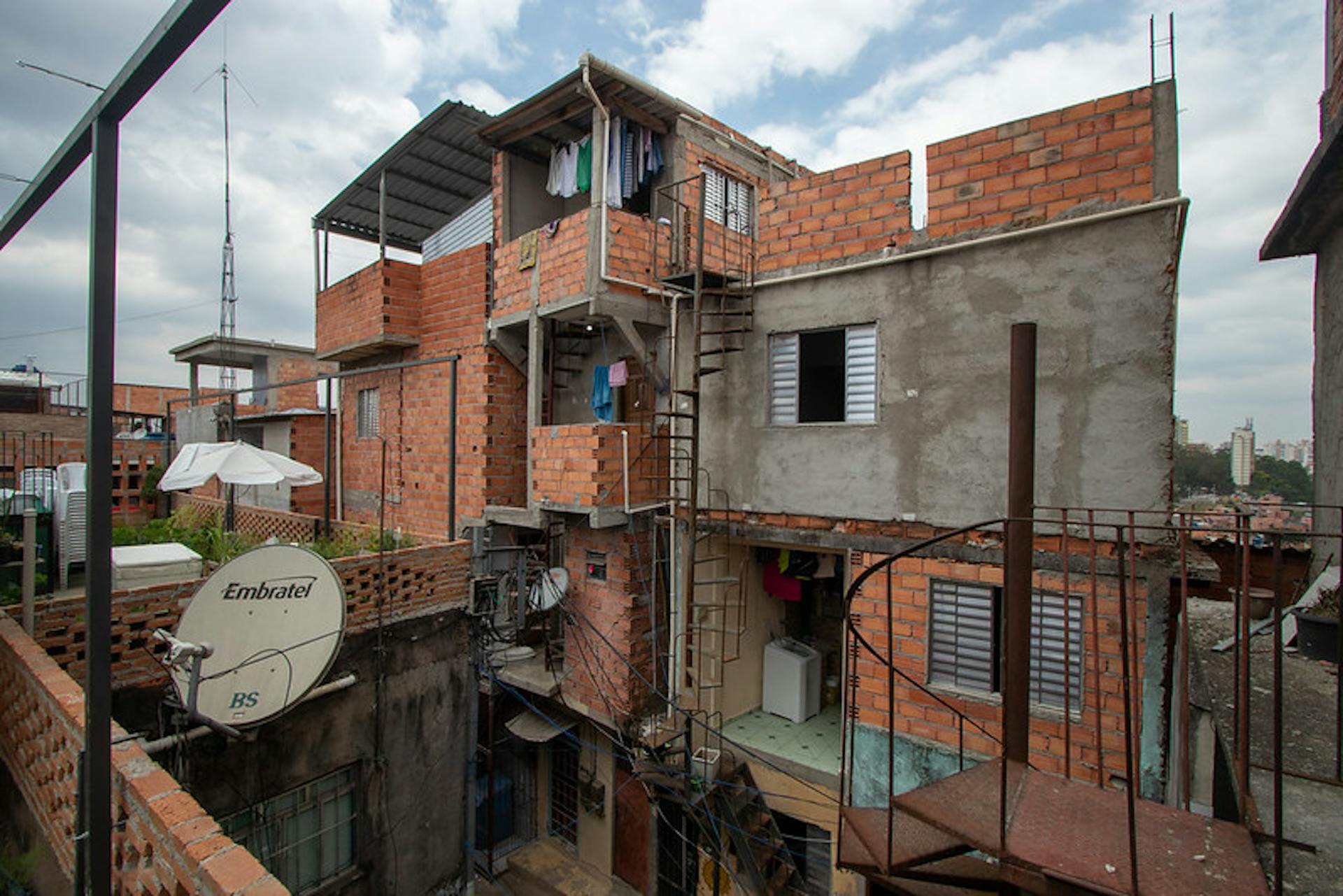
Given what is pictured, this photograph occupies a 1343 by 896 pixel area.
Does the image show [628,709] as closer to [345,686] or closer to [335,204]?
[345,686]

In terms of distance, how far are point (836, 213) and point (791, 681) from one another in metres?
5.88

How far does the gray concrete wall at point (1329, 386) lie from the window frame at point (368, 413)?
1275 cm

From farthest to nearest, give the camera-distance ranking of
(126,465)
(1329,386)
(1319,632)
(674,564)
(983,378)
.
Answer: (126,465)
(674,564)
(1329,386)
(983,378)
(1319,632)

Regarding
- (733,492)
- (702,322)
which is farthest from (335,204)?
(733,492)

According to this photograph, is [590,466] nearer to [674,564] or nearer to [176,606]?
[674,564]

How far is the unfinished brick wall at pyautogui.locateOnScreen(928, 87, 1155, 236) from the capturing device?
496 centimetres

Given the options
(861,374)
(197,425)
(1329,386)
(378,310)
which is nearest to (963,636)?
(861,374)

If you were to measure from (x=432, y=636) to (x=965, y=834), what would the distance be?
680cm

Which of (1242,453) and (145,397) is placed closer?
(1242,453)

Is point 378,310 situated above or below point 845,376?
above

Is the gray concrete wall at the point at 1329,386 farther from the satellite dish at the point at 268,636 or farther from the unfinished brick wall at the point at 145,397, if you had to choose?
the unfinished brick wall at the point at 145,397

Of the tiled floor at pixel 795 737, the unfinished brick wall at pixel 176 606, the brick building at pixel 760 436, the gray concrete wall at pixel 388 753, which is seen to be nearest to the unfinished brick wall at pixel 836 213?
the brick building at pixel 760 436

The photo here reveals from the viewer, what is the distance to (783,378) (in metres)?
6.93

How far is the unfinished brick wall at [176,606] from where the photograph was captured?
4949 millimetres
